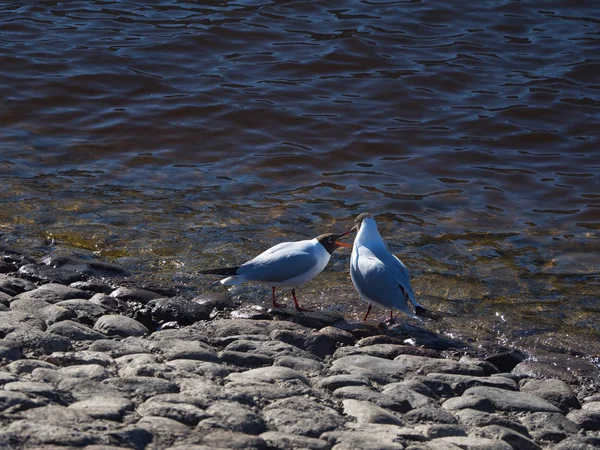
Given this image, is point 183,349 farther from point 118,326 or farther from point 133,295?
point 133,295

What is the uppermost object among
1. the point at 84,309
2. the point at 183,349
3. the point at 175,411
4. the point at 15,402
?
the point at 15,402

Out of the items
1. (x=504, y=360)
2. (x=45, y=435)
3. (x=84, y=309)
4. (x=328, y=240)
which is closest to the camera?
(x=45, y=435)

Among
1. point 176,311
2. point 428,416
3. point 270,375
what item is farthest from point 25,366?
point 428,416

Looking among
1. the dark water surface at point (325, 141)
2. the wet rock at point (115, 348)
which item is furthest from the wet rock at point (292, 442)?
the dark water surface at point (325, 141)

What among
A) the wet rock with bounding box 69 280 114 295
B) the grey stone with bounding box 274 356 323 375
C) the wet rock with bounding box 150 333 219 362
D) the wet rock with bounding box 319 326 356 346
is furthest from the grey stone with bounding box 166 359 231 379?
the wet rock with bounding box 69 280 114 295

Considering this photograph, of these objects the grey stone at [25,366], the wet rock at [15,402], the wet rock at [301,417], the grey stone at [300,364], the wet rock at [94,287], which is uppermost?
the wet rock at [15,402]

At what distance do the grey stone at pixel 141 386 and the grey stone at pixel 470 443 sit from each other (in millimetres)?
1231

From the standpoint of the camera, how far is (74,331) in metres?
4.90

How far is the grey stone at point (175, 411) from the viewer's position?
3.71 meters

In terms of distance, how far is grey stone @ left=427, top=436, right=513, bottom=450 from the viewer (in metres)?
3.81

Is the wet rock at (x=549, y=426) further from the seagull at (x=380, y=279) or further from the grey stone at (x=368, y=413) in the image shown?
the seagull at (x=380, y=279)

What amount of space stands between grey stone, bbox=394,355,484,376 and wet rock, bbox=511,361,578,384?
0.36 metres

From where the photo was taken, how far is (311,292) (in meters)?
7.10

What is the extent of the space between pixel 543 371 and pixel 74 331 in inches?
112
